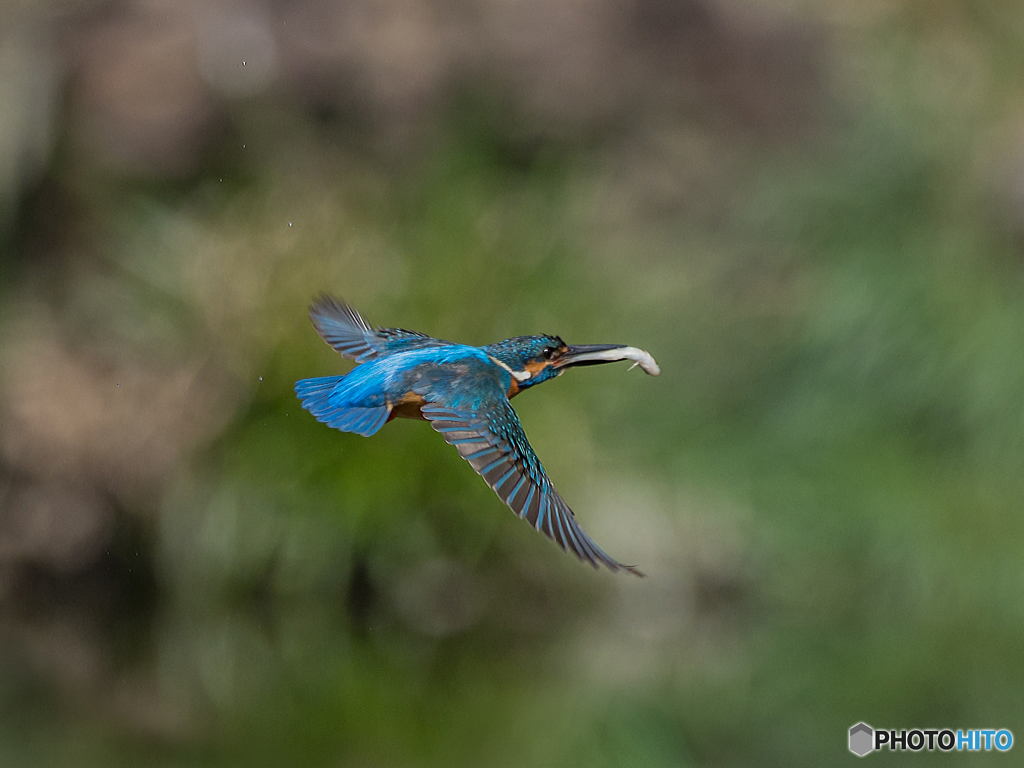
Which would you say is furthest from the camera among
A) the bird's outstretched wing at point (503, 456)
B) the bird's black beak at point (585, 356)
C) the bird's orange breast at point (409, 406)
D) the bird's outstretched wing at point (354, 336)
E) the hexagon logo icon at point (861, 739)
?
the hexagon logo icon at point (861, 739)

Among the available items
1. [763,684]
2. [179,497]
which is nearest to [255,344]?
[179,497]

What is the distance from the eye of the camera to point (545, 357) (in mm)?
2613

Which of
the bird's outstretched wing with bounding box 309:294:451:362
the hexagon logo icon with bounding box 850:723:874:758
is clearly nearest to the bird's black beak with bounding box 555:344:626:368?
the bird's outstretched wing with bounding box 309:294:451:362

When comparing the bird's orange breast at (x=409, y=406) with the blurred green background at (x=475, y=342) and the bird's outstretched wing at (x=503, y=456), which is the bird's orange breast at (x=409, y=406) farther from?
the blurred green background at (x=475, y=342)

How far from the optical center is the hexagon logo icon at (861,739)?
3.62m

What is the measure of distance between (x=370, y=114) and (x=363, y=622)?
2518 mm

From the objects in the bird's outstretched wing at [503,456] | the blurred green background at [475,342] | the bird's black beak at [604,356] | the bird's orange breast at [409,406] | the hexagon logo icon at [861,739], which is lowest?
the bird's outstretched wing at [503,456]

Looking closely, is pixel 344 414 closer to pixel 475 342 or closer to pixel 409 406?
pixel 409 406

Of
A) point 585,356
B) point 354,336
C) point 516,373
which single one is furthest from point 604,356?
point 354,336

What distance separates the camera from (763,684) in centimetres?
412

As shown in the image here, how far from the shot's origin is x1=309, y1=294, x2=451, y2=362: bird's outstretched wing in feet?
9.70

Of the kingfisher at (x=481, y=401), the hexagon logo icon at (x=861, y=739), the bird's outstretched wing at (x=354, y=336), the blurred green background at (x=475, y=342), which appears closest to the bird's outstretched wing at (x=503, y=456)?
the kingfisher at (x=481, y=401)

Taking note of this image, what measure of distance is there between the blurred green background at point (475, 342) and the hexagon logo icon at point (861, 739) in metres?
0.43

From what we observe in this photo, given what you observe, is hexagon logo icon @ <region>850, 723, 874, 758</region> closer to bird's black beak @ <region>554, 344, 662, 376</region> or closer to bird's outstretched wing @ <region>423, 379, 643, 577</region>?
bird's black beak @ <region>554, 344, 662, 376</region>
